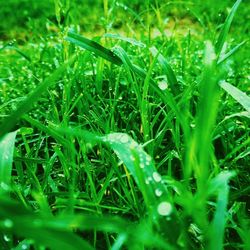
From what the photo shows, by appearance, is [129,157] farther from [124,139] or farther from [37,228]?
[37,228]

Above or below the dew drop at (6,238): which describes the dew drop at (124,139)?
above

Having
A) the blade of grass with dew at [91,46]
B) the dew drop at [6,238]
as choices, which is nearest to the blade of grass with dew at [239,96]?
the blade of grass with dew at [91,46]

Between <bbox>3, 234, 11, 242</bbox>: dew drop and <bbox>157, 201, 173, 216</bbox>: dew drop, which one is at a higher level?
<bbox>157, 201, 173, 216</bbox>: dew drop

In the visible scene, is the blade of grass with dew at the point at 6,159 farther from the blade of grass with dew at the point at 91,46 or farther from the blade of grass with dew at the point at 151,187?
the blade of grass with dew at the point at 91,46

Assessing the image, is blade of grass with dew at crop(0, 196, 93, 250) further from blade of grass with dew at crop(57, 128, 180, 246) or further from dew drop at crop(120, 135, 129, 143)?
dew drop at crop(120, 135, 129, 143)

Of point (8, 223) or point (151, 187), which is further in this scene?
point (151, 187)

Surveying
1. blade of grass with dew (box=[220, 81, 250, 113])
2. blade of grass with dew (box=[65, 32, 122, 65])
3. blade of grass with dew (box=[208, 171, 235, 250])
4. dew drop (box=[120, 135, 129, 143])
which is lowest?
blade of grass with dew (box=[208, 171, 235, 250])

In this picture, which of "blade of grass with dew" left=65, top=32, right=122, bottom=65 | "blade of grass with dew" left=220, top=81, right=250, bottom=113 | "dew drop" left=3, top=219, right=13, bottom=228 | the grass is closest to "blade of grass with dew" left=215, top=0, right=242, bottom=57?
the grass

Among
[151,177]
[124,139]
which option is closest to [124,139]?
[124,139]
